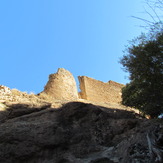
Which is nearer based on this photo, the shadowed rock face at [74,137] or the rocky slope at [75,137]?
the rocky slope at [75,137]

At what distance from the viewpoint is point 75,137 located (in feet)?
24.6

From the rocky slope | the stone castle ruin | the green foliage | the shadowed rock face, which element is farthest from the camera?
the stone castle ruin

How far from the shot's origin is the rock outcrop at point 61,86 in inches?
584

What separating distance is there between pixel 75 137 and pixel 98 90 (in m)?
12.5

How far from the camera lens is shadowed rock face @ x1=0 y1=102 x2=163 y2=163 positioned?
6.33 m

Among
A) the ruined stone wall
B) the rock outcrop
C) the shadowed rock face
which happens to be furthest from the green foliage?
the ruined stone wall

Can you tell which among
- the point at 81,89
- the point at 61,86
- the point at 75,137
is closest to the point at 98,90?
the point at 81,89

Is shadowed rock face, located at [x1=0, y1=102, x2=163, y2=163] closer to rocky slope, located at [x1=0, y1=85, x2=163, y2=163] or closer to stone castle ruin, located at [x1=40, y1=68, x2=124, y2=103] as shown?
rocky slope, located at [x1=0, y1=85, x2=163, y2=163]

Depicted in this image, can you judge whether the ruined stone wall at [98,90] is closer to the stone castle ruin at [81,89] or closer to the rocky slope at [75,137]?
the stone castle ruin at [81,89]

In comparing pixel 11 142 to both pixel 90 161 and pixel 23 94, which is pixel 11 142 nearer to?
pixel 90 161

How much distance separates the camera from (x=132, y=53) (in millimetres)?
10766

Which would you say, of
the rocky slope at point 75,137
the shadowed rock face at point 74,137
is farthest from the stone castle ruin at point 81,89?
the shadowed rock face at point 74,137

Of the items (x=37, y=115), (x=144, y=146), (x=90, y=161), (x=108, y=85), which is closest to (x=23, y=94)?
(x=37, y=115)

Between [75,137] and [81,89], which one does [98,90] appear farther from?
[75,137]
